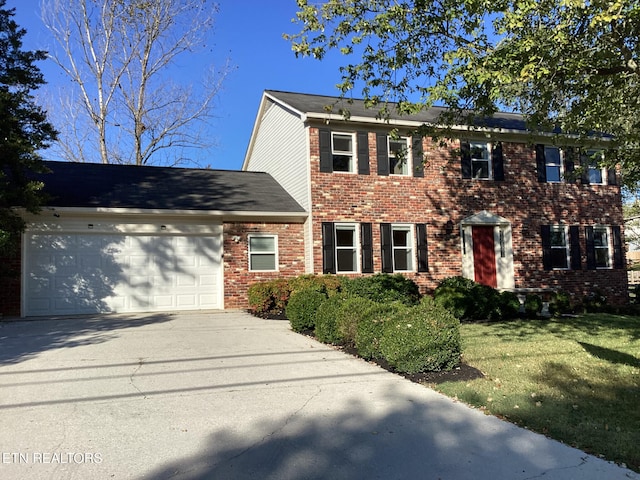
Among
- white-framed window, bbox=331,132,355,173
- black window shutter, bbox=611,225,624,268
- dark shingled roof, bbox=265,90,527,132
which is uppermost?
dark shingled roof, bbox=265,90,527,132

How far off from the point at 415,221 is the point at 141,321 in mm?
8405

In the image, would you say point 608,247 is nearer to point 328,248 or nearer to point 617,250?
point 617,250

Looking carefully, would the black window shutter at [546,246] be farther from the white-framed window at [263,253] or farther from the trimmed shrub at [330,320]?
the trimmed shrub at [330,320]

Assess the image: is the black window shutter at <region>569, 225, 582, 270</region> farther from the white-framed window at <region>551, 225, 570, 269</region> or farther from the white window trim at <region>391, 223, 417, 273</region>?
the white window trim at <region>391, 223, 417, 273</region>

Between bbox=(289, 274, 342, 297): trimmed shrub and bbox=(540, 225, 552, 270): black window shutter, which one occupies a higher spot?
bbox=(540, 225, 552, 270): black window shutter

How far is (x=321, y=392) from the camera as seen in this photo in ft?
17.5

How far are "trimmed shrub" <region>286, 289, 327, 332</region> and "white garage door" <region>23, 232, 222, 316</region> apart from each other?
4646mm

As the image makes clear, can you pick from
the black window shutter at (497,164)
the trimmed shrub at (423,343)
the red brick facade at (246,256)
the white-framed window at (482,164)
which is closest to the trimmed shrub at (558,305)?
the black window shutter at (497,164)

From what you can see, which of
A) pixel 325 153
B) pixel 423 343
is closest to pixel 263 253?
pixel 325 153

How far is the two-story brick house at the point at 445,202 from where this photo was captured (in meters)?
14.1

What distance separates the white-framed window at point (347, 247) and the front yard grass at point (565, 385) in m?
5.26

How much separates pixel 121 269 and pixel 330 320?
7345mm

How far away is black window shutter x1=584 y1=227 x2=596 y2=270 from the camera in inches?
648

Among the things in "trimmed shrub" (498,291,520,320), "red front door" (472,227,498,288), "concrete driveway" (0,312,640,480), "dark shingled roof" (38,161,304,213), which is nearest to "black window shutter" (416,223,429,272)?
"red front door" (472,227,498,288)
